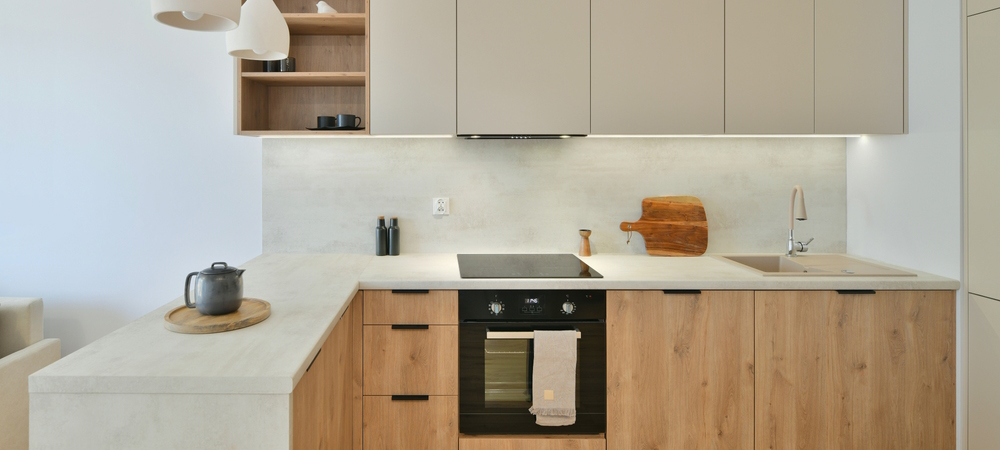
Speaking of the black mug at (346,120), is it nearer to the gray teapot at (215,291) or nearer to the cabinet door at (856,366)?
the gray teapot at (215,291)

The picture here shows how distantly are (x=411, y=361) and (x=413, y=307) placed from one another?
21 centimetres

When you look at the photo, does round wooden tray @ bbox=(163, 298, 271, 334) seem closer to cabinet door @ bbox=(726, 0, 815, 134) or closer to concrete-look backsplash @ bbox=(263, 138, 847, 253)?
concrete-look backsplash @ bbox=(263, 138, 847, 253)

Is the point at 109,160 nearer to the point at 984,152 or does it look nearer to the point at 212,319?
the point at 212,319

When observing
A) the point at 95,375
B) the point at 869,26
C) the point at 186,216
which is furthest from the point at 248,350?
the point at 869,26

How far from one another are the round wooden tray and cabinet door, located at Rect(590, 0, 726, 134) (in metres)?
1.61

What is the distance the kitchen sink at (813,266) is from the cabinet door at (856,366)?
102 millimetres

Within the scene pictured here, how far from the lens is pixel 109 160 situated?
9.20 feet

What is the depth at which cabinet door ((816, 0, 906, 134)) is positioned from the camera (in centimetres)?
242

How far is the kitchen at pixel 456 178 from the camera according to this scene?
7.04ft

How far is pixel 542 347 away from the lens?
214 centimetres

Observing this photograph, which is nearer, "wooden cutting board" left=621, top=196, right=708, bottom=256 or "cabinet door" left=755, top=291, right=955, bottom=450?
"cabinet door" left=755, top=291, right=955, bottom=450

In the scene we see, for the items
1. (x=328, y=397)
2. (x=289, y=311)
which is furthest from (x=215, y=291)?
(x=328, y=397)

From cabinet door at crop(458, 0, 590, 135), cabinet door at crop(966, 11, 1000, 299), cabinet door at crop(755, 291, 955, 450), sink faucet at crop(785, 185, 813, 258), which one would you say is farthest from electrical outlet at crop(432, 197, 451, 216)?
cabinet door at crop(966, 11, 1000, 299)

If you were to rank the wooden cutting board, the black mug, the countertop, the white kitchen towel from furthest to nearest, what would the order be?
the wooden cutting board
the black mug
the white kitchen towel
the countertop
